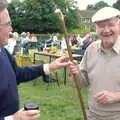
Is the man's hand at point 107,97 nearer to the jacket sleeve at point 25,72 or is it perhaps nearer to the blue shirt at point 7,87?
the jacket sleeve at point 25,72

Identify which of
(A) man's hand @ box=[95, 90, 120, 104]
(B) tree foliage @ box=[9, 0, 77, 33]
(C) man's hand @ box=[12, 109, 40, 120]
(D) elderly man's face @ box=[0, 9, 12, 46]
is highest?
(D) elderly man's face @ box=[0, 9, 12, 46]

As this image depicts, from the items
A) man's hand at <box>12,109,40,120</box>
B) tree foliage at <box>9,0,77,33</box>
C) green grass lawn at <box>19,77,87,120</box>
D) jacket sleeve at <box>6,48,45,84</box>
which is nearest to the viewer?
man's hand at <box>12,109,40,120</box>

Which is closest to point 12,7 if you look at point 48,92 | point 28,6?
point 28,6

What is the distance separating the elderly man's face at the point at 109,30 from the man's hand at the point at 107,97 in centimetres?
50

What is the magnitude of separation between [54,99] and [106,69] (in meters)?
6.94

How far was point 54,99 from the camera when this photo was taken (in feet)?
35.1

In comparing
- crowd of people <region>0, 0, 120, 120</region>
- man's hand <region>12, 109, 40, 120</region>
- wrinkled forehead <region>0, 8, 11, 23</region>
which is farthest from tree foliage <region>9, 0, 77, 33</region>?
man's hand <region>12, 109, 40, 120</region>

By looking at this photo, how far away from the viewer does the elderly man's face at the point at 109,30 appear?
12.5ft

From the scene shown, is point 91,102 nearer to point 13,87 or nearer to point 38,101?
point 13,87

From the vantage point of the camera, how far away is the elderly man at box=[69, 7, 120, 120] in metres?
3.80

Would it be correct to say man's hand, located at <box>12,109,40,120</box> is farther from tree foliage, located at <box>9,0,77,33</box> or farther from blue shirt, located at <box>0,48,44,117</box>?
tree foliage, located at <box>9,0,77,33</box>

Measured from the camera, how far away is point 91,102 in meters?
4.06

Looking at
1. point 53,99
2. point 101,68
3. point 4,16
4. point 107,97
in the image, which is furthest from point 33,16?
point 4,16

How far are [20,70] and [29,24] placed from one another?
67.3 m
